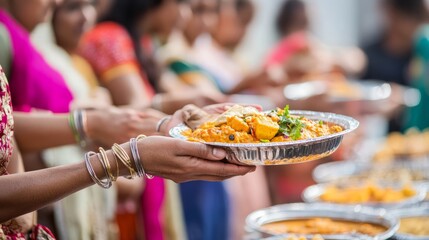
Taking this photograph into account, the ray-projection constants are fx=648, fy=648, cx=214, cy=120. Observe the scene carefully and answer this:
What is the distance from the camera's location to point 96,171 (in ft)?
4.95

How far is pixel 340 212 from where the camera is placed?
228cm

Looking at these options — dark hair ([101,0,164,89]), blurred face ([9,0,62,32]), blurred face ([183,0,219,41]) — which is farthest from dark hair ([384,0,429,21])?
blurred face ([9,0,62,32])

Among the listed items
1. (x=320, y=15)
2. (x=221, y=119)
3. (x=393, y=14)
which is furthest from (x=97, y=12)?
(x=320, y=15)

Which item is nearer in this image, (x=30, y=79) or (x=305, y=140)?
(x=305, y=140)

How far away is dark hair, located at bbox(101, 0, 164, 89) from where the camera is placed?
356 centimetres

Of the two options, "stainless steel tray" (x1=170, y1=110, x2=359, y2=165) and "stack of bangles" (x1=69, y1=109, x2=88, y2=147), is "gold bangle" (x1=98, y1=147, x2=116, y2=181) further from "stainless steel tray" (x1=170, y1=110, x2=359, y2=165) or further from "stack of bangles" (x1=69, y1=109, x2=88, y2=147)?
"stack of bangles" (x1=69, y1=109, x2=88, y2=147)

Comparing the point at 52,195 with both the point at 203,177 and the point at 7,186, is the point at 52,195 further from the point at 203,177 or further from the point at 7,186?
the point at 203,177

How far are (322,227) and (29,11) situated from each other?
1376mm

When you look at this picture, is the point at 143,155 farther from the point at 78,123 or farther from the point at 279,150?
the point at 78,123

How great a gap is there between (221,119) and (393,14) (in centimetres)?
427

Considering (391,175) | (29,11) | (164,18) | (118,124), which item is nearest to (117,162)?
(118,124)

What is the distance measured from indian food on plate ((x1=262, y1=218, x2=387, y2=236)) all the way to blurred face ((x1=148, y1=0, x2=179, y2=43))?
1.76 meters

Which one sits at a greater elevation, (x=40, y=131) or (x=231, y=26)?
(x=231, y=26)

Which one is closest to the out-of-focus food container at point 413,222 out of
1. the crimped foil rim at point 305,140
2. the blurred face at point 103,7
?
the crimped foil rim at point 305,140
